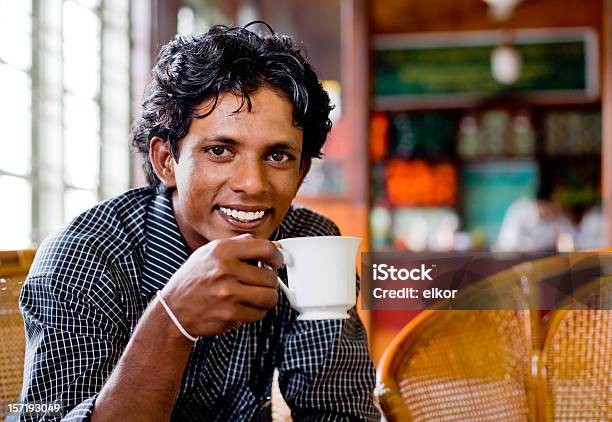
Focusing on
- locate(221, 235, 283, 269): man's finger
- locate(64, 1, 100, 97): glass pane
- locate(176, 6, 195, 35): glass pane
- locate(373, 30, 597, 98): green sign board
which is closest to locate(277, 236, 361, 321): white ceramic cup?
locate(221, 235, 283, 269): man's finger

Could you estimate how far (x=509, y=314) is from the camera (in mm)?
1045

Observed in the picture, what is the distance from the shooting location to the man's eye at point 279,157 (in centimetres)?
93

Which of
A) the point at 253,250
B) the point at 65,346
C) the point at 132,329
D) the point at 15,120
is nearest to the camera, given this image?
the point at 253,250

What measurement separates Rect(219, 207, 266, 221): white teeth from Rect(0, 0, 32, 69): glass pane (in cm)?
186

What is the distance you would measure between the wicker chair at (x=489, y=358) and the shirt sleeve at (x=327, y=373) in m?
0.07

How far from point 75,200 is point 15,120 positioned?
0.60m

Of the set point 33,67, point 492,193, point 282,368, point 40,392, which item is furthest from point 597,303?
point 492,193

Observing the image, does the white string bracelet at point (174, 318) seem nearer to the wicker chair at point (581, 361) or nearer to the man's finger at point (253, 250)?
the man's finger at point (253, 250)

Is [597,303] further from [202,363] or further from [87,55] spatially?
[87,55]

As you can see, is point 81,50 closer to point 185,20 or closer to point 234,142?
point 185,20

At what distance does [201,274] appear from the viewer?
28.3 inches

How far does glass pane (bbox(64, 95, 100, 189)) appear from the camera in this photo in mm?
3033

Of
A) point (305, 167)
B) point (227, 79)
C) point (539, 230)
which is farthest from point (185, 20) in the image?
point (227, 79)

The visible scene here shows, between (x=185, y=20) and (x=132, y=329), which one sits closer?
(x=132, y=329)
